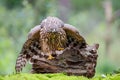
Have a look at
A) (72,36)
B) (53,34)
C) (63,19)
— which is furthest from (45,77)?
(63,19)

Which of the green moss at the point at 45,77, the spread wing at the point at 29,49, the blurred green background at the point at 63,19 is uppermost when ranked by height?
the blurred green background at the point at 63,19

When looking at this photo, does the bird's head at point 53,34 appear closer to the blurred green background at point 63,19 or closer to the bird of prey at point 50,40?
the bird of prey at point 50,40

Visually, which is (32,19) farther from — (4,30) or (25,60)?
(25,60)

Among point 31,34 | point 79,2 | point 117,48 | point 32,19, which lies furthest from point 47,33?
point 79,2

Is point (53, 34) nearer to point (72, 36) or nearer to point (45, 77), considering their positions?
point (72, 36)

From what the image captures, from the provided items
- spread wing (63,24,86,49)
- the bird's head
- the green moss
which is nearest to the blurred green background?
spread wing (63,24,86,49)

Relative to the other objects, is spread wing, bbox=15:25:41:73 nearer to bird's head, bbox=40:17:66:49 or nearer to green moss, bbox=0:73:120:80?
bird's head, bbox=40:17:66:49

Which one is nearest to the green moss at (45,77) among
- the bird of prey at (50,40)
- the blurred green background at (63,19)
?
the bird of prey at (50,40)
